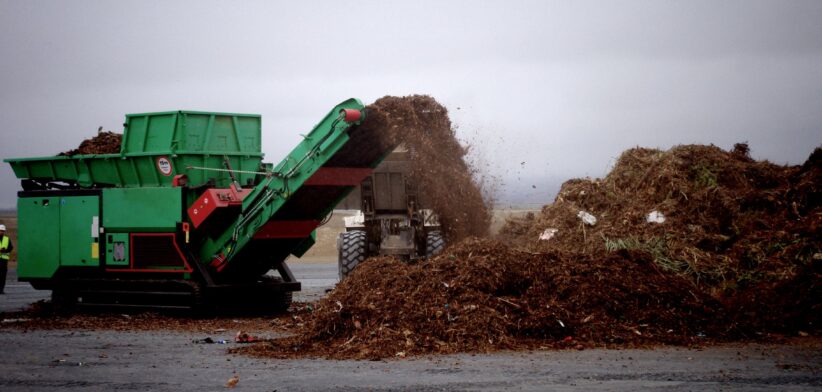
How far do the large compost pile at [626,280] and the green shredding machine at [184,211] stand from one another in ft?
7.18

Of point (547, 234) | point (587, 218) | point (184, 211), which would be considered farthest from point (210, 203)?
point (587, 218)

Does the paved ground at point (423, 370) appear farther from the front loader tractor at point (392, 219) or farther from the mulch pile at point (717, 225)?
the front loader tractor at point (392, 219)

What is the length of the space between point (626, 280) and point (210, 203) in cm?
649

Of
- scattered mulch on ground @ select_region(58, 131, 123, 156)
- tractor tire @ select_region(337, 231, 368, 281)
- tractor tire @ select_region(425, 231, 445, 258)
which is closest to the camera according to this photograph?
scattered mulch on ground @ select_region(58, 131, 123, 156)

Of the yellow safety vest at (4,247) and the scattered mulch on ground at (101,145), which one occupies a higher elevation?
the scattered mulch on ground at (101,145)

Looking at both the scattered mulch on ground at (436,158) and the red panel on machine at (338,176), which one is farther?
the red panel on machine at (338,176)

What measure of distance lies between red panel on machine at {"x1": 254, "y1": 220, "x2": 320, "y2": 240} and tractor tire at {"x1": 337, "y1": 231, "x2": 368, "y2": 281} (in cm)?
296

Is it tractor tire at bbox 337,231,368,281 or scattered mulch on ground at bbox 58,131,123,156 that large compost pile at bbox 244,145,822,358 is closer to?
tractor tire at bbox 337,231,368,281

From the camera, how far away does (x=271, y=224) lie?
14438 mm

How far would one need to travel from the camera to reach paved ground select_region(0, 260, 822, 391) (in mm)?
8281

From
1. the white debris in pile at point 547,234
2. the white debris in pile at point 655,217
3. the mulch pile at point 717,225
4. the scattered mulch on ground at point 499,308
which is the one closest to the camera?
the scattered mulch on ground at point 499,308

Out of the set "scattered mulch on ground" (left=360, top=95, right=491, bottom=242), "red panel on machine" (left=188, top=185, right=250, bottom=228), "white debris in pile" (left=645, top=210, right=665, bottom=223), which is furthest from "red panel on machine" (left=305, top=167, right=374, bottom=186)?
"white debris in pile" (left=645, top=210, right=665, bottom=223)

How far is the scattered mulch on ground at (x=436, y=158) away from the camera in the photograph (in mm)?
13672

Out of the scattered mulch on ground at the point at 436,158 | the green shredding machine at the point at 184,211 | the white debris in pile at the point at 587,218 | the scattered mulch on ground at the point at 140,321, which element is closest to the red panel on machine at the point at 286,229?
the green shredding machine at the point at 184,211
